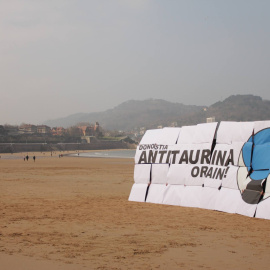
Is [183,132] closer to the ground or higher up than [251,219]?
higher up

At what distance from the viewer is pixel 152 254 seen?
277 inches

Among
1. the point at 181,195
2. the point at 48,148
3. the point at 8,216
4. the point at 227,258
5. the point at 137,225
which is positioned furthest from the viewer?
the point at 48,148

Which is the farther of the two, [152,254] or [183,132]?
[183,132]

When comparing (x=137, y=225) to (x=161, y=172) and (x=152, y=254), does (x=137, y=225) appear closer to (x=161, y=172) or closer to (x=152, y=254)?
(x=152, y=254)

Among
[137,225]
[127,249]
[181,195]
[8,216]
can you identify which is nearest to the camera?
[127,249]

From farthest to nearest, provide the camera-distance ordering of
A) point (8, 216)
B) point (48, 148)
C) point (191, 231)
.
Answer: point (48, 148) → point (8, 216) → point (191, 231)

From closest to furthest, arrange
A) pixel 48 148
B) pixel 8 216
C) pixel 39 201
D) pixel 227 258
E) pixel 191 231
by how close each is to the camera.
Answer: pixel 227 258, pixel 191 231, pixel 8 216, pixel 39 201, pixel 48 148

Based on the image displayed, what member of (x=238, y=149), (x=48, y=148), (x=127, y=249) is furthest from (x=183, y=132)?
(x=48, y=148)

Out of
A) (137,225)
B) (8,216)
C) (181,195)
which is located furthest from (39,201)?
(137,225)

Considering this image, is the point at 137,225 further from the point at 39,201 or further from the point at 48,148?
the point at 48,148

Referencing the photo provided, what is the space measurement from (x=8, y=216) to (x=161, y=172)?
4.58 m

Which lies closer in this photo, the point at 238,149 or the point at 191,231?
the point at 191,231

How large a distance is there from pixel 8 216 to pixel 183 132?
5452 mm

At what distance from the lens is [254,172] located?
1078cm
